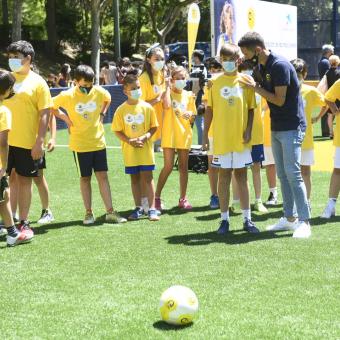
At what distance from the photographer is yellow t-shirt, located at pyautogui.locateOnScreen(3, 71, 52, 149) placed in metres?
7.13

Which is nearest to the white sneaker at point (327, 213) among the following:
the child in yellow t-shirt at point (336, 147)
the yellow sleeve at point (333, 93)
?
the child in yellow t-shirt at point (336, 147)

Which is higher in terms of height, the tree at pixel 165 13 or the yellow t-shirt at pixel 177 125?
the tree at pixel 165 13

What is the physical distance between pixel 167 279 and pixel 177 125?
11.2 ft

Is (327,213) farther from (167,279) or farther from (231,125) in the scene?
(167,279)

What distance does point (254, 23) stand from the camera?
56.6 feet

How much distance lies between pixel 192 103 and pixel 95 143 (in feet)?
5.14

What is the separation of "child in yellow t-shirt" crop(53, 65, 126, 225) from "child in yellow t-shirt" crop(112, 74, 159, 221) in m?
0.25

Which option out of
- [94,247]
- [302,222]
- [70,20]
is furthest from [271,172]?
[70,20]

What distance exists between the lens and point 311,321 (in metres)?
4.45

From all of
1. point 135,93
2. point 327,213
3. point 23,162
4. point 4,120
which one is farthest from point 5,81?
point 327,213

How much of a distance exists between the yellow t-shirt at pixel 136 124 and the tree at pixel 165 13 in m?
30.8

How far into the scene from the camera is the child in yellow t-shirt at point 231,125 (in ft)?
22.9

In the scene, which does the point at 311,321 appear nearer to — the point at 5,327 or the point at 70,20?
the point at 5,327

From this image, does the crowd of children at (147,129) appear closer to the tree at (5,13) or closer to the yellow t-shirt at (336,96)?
the yellow t-shirt at (336,96)
